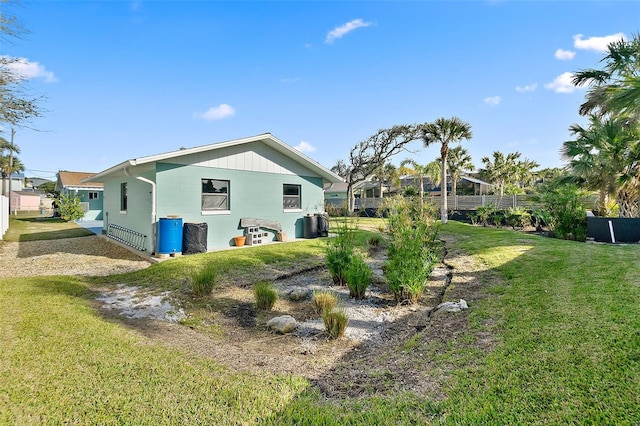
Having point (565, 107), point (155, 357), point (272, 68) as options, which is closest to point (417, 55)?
point (272, 68)

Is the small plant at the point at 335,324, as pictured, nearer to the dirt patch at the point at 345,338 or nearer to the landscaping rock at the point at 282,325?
the dirt patch at the point at 345,338

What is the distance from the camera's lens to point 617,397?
223 cm

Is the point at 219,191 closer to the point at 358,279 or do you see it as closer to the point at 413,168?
the point at 358,279

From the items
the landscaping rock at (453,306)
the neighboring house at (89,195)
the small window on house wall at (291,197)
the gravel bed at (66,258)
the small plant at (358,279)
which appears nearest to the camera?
the landscaping rock at (453,306)

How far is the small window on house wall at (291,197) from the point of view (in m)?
13.1

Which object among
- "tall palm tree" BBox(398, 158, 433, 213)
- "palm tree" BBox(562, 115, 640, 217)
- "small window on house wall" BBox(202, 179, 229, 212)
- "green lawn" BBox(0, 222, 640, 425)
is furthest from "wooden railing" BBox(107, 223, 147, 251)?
"tall palm tree" BBox(398, 158, 433, 213)

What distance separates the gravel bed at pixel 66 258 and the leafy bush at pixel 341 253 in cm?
542

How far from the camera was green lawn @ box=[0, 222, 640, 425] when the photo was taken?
7.40 ft

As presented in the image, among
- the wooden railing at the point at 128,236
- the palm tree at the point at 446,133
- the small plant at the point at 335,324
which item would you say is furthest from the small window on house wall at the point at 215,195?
the palm tree at the point at 446,133

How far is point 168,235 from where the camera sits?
9305 mm

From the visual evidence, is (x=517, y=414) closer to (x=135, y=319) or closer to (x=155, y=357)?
(x=155, y=357)

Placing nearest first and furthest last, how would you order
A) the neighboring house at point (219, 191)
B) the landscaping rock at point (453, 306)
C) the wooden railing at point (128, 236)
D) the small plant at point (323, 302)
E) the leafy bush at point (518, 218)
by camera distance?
the landscaping rock at point (453, 306), the small plant at point (323, 302), the neighboring house at point (219, 191), the wooden railing at point (128, 236), the leafy bush at point (518, 218)

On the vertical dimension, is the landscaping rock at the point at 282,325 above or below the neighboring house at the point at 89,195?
below

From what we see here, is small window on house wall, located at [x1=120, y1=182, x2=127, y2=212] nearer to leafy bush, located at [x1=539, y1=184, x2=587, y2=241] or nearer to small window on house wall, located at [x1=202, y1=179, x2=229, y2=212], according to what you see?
small window on house wall, located at [x1=202, y1=179, x2=229, y2=212]
